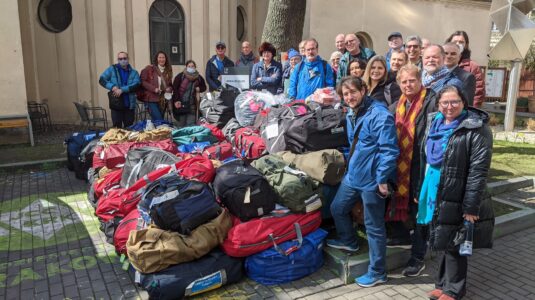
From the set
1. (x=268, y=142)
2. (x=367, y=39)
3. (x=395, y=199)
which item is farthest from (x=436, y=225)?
(x=367, y=39)

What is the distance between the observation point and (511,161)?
8.34 m

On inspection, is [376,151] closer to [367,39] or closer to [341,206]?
[341,206]

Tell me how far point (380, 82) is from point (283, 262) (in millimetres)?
2007

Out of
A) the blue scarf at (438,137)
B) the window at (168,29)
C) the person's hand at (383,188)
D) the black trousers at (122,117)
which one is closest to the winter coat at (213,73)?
the black trousers at (122,117)

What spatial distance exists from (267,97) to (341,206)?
108 inches

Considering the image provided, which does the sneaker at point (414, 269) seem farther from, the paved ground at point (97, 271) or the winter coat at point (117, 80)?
the winter coat at point (117, 80)

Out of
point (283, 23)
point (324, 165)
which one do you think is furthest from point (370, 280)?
point (283, 23)

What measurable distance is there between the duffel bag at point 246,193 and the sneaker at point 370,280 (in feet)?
3.43

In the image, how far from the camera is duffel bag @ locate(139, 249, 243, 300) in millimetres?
3449

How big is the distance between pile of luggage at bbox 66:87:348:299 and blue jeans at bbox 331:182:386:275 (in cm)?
27

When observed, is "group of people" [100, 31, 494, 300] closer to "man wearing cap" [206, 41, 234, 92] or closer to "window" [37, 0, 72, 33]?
"man wearing cap" [206, 41, 234, 92]

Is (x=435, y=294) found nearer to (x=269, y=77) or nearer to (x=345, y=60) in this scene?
(x=345, y=60)

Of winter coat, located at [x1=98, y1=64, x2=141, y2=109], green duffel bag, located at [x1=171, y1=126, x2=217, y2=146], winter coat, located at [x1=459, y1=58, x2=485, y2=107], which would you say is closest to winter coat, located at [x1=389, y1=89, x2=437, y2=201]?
winter coat, located at [x1=459, y1=58, x2=485, y2=107]

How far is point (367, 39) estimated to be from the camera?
587 inches
